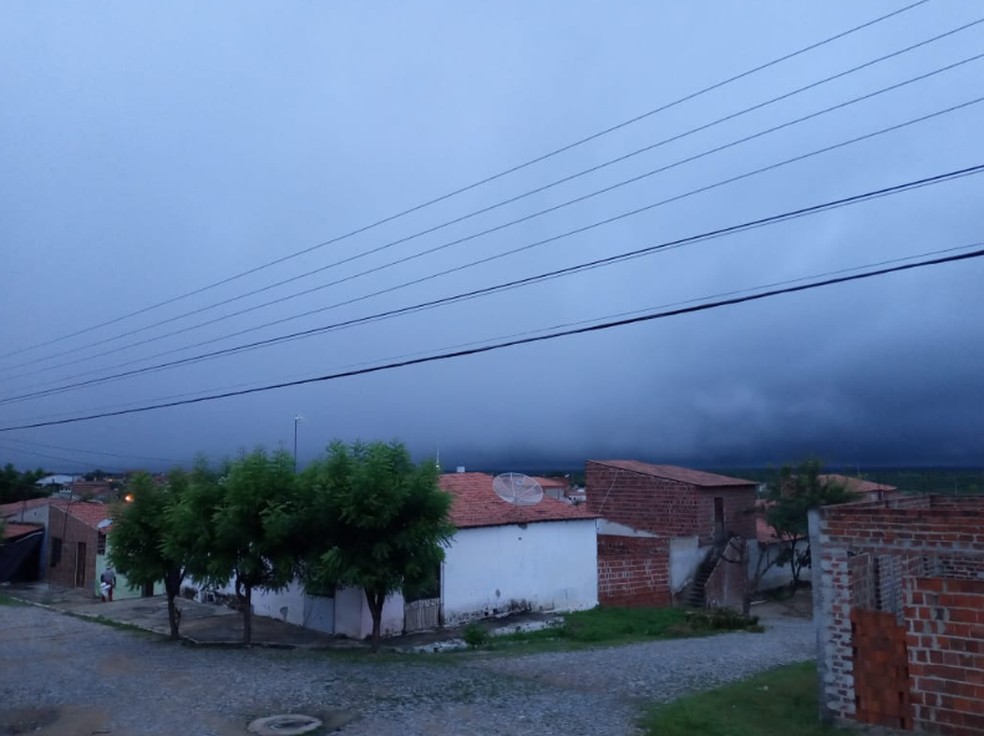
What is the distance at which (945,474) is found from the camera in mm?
29844

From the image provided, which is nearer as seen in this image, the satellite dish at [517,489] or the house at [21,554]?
the satellite dish at [517,489]

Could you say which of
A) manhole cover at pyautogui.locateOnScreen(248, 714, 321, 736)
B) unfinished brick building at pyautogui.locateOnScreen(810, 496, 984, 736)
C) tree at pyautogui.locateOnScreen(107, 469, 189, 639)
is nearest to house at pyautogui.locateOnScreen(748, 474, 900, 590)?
tree at pyautogui.locateOnScreen(107, 469, 189, 639)

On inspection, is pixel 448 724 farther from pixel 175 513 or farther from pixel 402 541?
pixel 175 513

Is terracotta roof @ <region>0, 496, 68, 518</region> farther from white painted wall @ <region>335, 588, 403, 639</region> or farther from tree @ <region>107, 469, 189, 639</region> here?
white painted wall @ <region>335, 588, 403, 639</region>

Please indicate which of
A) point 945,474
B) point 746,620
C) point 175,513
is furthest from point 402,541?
point 945,474

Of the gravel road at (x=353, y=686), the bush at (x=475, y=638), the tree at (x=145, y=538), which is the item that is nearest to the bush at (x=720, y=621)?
the gravel road at (x=353, y=686)

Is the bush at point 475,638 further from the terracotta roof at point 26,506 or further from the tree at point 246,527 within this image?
the terracotta roof at point 26,506

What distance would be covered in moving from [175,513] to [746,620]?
673 inches

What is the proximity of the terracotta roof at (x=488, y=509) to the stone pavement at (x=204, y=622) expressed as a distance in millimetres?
5269

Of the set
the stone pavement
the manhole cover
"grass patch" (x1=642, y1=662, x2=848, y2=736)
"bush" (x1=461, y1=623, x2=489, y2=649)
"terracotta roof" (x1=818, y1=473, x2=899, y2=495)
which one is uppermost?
"terracotta roof" (x1=818, y1=473, x2=899, y2=495)

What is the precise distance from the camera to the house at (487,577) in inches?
915

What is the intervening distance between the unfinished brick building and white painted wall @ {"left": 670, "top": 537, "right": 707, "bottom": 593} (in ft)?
67.8

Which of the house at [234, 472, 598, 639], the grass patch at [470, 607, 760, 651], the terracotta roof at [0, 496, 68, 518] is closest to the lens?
the grass patch at [470, 607, 760, 651]

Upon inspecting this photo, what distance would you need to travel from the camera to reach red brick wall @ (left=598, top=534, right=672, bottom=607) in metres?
29.7
